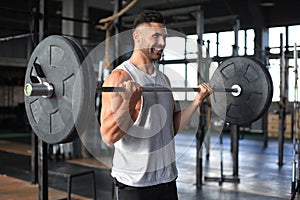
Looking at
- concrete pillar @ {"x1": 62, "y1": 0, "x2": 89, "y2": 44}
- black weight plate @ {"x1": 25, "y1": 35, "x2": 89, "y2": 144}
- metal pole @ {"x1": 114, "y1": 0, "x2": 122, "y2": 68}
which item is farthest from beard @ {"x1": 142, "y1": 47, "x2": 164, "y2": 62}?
concrete pillar @ {"x1": 62, "y1": 0, "x2": 89, "y2": 44}

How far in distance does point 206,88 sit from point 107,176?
2.98 meters

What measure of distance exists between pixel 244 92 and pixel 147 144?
129cm

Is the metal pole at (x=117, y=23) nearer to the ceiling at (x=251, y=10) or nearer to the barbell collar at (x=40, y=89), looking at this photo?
the barbell collar at (x=40, y=89)

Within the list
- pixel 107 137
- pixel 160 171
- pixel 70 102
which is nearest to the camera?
pixel 107 137

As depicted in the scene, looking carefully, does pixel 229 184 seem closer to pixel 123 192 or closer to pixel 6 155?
pixel 123 192

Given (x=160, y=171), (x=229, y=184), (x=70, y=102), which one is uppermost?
(x=70, y=102)

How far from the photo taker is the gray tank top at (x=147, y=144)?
4.34 feet

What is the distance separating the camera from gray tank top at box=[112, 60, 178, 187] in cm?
132

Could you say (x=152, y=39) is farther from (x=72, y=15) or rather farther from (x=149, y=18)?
(x=72, y=15)

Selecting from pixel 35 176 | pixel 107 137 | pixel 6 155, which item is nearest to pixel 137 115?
pixel 107 137

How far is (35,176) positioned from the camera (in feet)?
12.8

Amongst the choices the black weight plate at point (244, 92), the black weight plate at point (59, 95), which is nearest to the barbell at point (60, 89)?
the black weight plate at point (59, 95)

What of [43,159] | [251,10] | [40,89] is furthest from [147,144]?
[251,10]

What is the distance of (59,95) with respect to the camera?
1.62 meters
